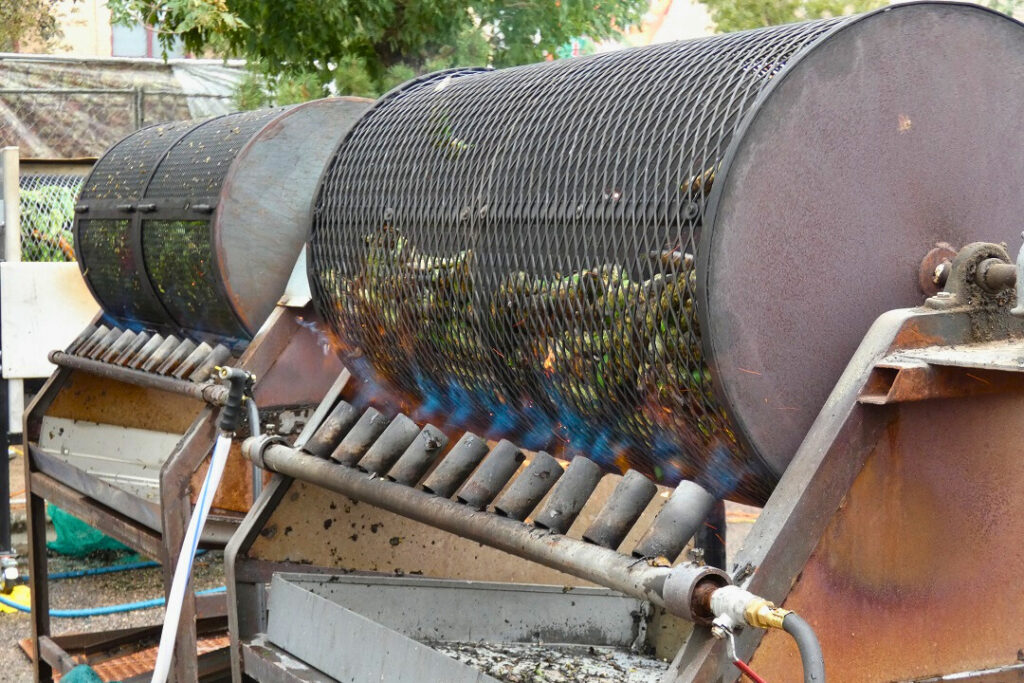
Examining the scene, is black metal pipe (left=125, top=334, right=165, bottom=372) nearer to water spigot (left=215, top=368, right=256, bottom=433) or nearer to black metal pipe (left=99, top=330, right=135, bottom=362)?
black metal pipe (left=99, top=330, right=135, bottom=362)

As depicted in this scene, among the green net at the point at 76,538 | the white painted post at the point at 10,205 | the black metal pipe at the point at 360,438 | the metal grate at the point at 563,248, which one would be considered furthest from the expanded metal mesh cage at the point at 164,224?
the green net at the point at 76,538

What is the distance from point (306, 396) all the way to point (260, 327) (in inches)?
9.6

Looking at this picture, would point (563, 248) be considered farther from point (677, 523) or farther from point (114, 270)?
point (114, 270)

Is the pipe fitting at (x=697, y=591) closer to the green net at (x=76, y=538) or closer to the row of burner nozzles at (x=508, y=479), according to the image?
the row of burner nozzles at (x=508, y=479)

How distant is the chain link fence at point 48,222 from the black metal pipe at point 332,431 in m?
4.39

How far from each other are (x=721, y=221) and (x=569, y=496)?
0.58m

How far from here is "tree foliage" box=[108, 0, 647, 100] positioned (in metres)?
5.96

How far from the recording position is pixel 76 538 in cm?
657

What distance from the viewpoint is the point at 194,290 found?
143 inches

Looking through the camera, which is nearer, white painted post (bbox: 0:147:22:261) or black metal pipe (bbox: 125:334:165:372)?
black metal pipe (bbox: 125:334:165:372)

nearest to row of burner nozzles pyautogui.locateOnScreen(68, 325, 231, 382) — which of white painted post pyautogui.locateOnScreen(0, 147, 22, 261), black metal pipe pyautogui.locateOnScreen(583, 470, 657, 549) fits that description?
white painted post pyautogui.locateOnScreen(0, 147, 22, 261)

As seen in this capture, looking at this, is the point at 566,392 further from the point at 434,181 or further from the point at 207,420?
the point at 207,420

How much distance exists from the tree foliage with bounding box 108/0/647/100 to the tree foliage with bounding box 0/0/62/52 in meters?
6.87

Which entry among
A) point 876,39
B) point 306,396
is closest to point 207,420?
point 306,396
